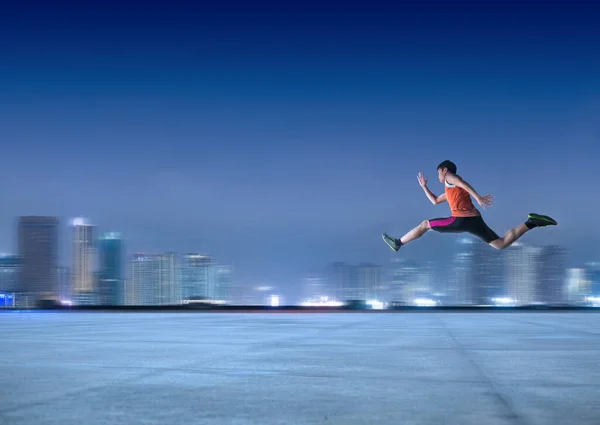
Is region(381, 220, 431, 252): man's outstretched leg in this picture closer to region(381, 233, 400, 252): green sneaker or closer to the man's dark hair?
region(381, 233, 400, 252): green sneaker

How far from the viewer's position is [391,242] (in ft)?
67.8

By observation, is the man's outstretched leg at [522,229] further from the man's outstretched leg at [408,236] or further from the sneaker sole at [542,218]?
the man's outstretched leg at [408,236]

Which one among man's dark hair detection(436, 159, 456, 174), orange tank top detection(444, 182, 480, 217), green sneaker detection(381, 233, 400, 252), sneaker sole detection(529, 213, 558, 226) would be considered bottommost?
green sneaker detection(381, 233, 400, 252)

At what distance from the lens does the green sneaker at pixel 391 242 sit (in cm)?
2056

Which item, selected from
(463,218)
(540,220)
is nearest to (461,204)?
(463,218)

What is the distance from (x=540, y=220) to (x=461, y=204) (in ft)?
6.82

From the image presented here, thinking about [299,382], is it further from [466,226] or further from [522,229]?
[522,229]

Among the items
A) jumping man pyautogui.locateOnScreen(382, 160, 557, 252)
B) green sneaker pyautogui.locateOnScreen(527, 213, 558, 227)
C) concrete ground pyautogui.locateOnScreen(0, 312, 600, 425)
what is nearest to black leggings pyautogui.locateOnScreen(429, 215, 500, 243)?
jumping man pyautogui.locateOnScreen(382, 160, 557, 252)

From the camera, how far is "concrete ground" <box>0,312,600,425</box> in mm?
5969

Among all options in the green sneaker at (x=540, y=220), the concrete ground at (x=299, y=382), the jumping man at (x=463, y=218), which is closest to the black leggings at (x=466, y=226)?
the jumping man at (x=463, y=218)

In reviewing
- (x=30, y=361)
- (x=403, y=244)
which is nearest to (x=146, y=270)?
(x=403, y=244)

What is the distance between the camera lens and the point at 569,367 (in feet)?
30.8

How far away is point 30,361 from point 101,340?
412cm

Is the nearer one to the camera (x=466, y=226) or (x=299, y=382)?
(x=299, y=382)
